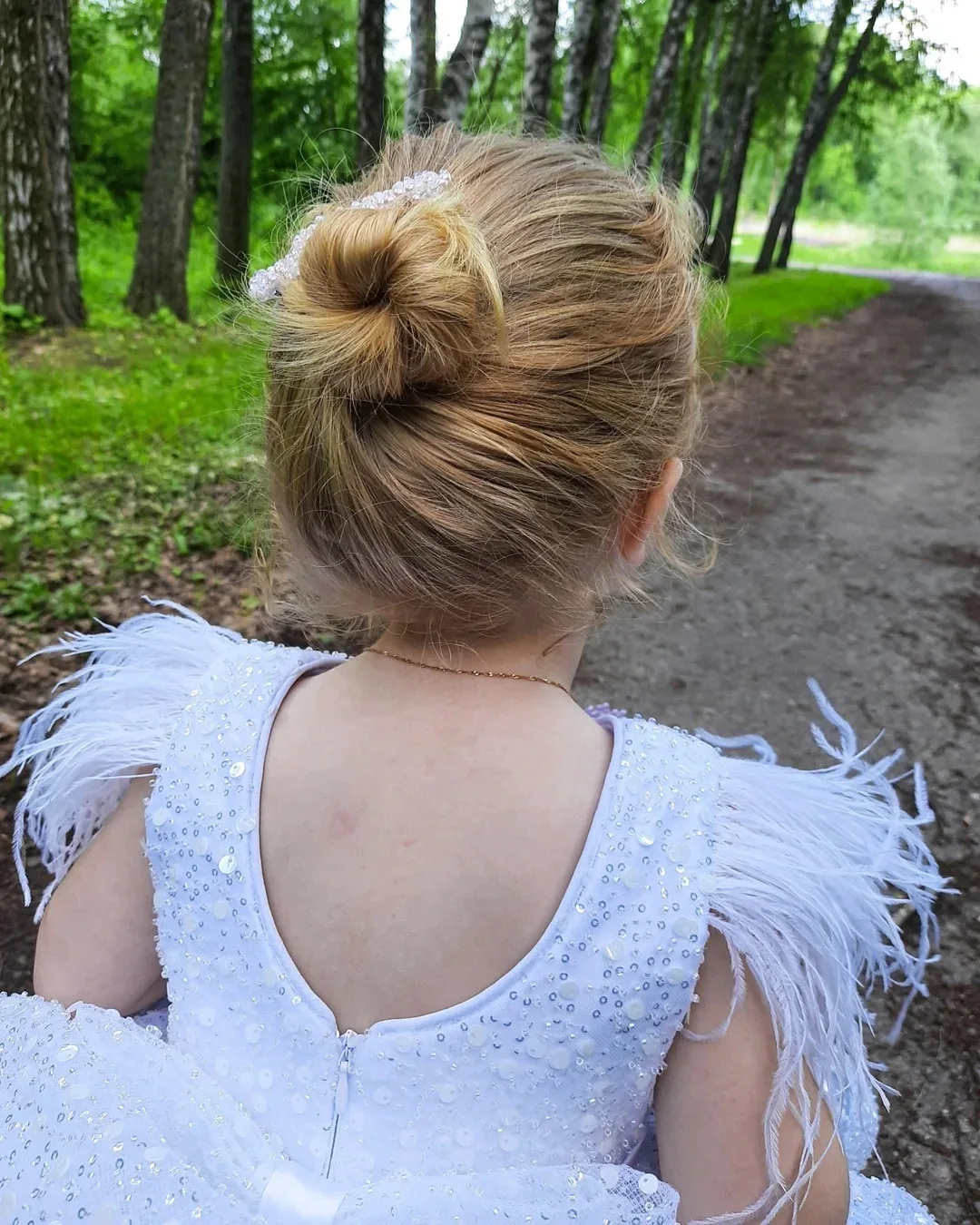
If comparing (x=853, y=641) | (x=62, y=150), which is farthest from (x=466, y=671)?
(x=62, y=150)

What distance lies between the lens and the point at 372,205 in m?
1.12

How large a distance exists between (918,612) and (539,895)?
12.0ft

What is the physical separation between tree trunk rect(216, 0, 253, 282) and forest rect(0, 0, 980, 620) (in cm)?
3

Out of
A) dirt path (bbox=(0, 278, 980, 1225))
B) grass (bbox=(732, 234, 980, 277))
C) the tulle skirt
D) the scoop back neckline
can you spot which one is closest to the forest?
the scoop back neckline

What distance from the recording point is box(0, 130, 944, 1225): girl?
98 centimetres

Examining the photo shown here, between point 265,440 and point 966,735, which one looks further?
point 966,735

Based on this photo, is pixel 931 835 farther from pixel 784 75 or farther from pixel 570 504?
pixel 784 75

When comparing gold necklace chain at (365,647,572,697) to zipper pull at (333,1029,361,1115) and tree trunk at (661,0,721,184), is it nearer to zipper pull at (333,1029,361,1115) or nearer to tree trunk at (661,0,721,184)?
zipper pull at (333,1029,361,1115)

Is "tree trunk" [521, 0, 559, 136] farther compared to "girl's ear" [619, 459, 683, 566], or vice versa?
"tree trunk" [521, 0, 559, 136]

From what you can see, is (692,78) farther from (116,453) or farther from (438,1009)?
(438,1009)

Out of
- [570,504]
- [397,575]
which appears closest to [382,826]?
[397,575]

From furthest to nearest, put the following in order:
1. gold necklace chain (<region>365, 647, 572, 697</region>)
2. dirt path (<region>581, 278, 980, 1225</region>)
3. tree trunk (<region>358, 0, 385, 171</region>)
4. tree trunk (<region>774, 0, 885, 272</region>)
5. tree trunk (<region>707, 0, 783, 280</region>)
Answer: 1. tree trunk (<region>774, 0, 885, 272</region>)
2. tree trunk (<region>707, 0, 783, 280</region>)
3. tree trunk (<region>358, 0, 385, 171</region>)
4. dirt path (<region>581, 278, 980, 1225</region>)
5. gold necklace chain (<region>365, 647, 572, 697</region>)

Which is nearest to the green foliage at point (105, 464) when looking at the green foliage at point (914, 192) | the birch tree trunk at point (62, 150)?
the birch tree trunk at point (62, 150)

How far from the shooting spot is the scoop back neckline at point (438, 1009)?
3.22 feet
